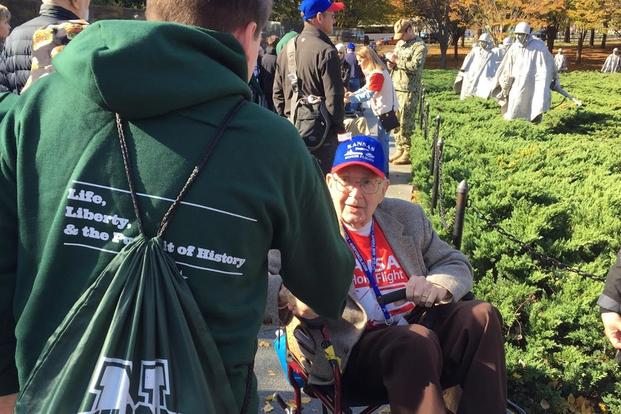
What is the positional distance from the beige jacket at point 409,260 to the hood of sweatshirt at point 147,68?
1.43m

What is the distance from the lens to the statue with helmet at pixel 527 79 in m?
12.5

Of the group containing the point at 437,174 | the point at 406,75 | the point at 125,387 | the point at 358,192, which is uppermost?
the point at 125,387

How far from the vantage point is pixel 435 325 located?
8.56ft

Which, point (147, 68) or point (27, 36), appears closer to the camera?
point (147, 68)

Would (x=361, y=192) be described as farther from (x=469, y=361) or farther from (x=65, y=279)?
(x=65, y=279)

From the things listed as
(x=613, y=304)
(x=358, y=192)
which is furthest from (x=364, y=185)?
(x=613, y=304)

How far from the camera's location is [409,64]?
915 cm

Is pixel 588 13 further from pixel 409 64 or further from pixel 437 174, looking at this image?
pixel 437 174

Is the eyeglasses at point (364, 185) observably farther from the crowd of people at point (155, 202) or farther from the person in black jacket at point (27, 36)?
the person in black jacket at point (27, 36)

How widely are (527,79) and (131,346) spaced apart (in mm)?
12697

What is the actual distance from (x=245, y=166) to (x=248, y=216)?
98mm

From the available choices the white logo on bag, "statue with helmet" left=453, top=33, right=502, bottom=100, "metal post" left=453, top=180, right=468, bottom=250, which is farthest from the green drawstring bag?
"statue with helmet" left=453, top=33, right=502, bottom=100

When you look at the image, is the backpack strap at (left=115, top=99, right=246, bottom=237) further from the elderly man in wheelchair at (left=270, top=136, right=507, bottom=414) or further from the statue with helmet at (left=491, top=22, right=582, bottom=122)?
the statue with helmet at (left=491, top=22, right=582, bottom=122)

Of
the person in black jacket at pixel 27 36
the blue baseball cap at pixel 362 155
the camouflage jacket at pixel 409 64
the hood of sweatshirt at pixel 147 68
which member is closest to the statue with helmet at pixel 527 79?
the camouflage jacket at pixel 409 64
